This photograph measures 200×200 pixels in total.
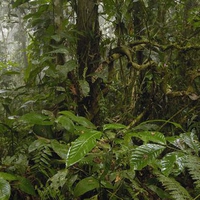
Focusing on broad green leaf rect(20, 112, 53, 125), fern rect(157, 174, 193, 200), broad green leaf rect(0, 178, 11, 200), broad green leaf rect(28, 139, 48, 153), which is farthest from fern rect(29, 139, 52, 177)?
fern rect(157, 174, 193, 200)

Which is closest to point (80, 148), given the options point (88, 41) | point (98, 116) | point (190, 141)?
point (190, 141)

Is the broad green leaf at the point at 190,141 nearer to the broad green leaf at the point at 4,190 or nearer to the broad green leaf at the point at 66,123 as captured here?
the broad green leaf at the point at 66,123

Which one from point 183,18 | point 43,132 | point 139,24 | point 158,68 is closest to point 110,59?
point 158,68

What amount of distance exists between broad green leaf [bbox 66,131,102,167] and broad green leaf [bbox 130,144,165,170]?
16cm

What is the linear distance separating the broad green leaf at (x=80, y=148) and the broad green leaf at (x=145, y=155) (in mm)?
157

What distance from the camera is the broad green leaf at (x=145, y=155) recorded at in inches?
32.7

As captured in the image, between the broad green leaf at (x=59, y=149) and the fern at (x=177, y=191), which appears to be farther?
the broad green leaf at (x=59, y=149)

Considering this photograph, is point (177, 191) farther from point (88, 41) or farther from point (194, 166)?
point (88, 41)

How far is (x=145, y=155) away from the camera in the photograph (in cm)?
85

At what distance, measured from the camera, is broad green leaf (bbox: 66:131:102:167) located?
748mm

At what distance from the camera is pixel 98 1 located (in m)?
1.99

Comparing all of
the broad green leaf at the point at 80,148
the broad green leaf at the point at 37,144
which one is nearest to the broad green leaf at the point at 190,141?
the broad green leaf at the point at 80,148

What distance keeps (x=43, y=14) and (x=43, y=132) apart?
1.20 m

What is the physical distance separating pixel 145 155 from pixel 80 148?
0.77 ft
